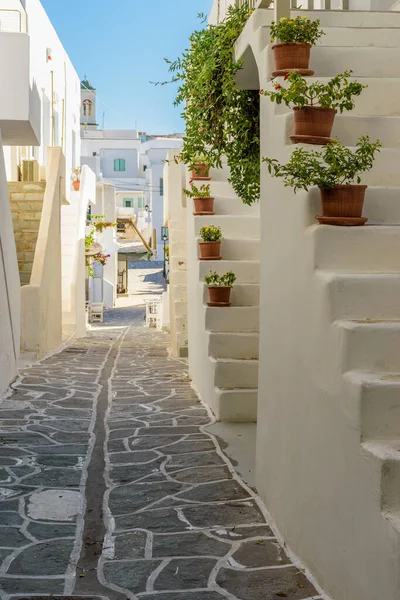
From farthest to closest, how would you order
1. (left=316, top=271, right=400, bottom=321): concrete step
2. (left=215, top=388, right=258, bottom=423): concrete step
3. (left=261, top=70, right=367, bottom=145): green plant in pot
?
(left=215, top=388, right=258, bottom=423): concrete step, (left=261, top=70, right=367, bottom=145): green plant in pot, (left=316, top=271, right=400, bottom=321): concrete step

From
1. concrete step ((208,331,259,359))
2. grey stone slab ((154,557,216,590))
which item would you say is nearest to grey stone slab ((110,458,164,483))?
grey stone slab ((154,557,216,590))

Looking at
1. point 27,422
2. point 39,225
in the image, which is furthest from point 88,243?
point 27,422

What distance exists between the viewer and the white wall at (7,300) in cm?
970

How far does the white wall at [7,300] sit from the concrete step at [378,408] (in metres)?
6.74

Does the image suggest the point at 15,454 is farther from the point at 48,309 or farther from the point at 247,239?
the point at 48,309

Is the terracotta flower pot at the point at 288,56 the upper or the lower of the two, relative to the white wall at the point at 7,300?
upper

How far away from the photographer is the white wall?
9703mm

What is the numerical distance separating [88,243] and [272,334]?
66.5 ft

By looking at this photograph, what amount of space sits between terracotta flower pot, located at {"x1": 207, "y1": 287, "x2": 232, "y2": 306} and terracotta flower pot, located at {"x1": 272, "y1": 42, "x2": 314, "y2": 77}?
134 inches

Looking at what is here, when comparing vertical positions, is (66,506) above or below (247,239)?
below

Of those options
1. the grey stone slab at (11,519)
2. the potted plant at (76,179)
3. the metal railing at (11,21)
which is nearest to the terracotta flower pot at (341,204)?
the grey stone slab at (11,519)

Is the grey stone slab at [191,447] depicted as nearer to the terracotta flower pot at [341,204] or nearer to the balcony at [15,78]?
the terracotta flower pot at [341,204]

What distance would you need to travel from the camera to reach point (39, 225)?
1535cm

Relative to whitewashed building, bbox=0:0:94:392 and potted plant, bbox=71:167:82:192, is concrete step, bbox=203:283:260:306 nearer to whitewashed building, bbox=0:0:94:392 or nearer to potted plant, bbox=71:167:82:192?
whitewashed building, bbox=0:0:94:392
